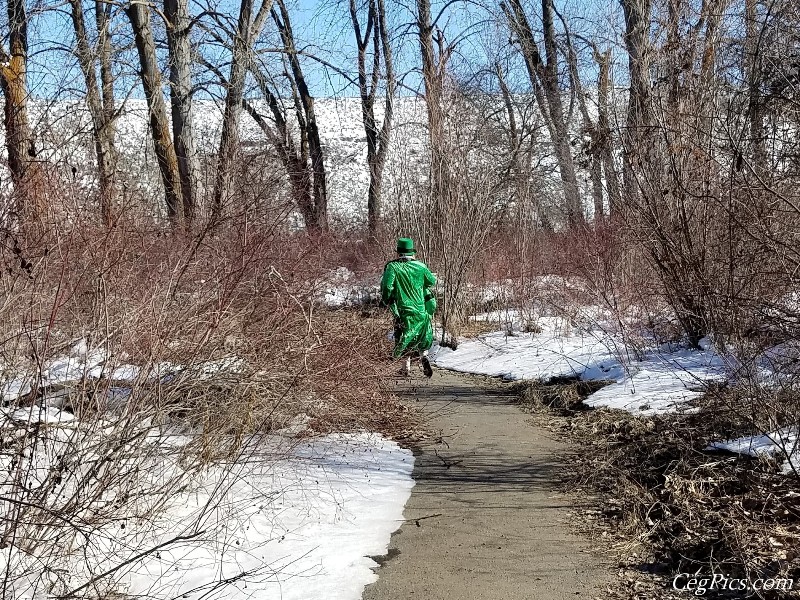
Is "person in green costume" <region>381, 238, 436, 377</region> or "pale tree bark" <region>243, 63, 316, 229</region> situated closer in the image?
"person in green costume" <region>381, 238, 436, 377</region>

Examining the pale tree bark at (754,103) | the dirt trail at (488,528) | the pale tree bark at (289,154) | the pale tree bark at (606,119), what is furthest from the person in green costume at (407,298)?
the pale tree bark at (754,103)

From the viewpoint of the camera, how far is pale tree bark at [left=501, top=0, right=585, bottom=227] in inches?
726

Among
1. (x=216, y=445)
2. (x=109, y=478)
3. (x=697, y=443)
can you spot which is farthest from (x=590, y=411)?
(x=109, y=478)

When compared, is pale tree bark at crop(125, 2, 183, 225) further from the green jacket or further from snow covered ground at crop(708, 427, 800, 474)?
snow covered ground at crop(708, 427, 800, 474)

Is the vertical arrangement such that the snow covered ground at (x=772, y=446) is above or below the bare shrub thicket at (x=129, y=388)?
below

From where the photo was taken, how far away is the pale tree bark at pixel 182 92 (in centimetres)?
1286

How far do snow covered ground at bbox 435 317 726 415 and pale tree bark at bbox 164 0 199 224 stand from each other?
5.16 m

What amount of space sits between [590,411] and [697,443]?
2.13 m

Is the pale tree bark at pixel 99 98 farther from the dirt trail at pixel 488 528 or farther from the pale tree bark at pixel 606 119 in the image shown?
the pale tree bark at pixel 606 119

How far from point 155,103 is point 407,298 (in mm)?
5955

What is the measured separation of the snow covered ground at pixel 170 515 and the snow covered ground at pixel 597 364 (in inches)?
116

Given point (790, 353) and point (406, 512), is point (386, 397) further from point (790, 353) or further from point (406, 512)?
point (790, 353)

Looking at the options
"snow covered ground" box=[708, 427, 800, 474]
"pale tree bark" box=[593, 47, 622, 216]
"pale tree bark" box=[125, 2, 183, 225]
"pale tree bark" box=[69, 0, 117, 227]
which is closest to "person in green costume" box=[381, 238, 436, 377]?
"pale tree bark" box=[593, 47, 622, 216]

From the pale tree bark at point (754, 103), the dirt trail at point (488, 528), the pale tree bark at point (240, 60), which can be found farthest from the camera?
the pale tree bark at point (240, 60)
